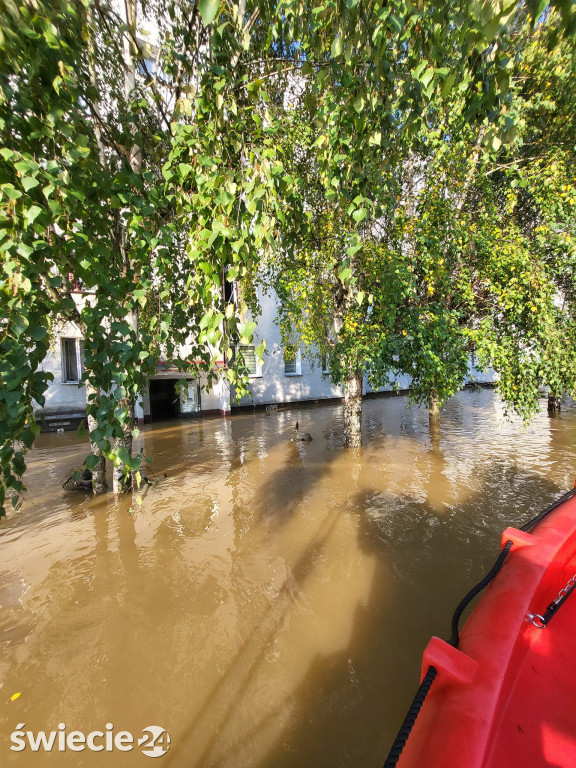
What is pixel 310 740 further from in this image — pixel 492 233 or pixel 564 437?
pixel 564 437

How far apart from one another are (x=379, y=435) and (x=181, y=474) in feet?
21.4

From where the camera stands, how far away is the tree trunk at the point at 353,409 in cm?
949

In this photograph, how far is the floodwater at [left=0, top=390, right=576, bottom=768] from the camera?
2.53 metres

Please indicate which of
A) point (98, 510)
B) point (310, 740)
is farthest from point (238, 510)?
point (310, 740)

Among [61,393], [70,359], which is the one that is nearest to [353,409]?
[61,393]

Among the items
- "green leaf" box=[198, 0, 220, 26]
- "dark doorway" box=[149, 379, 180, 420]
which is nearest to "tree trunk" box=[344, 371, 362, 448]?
"green leaf" box=[198, 0, 220, 26]

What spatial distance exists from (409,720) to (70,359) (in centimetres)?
1708

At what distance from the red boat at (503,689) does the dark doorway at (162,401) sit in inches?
668

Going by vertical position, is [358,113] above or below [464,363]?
above

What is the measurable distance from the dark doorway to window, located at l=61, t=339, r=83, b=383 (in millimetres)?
3268

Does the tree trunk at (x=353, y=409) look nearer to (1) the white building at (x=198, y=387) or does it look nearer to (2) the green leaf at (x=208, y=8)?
(1) the white building at (x=198, y=387)

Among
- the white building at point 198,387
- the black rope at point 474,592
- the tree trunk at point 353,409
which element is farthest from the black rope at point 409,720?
the white building at point 198,387

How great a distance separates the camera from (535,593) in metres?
2.12

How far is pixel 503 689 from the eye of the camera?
159 cm
